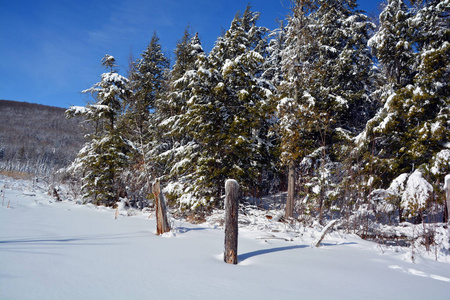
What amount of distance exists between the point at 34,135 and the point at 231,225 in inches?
5623

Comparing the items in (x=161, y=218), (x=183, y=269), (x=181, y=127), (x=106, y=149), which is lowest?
(x=183, y=269)

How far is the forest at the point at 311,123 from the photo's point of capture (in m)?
9.55

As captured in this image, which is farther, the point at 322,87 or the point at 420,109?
the point at 322,87

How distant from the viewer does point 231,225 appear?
4156 mm

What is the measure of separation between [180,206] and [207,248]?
20.7 ft

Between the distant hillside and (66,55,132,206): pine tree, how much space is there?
3047 inches

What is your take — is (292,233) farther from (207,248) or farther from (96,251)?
(96,251)

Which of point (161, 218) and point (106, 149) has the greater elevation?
point (106, 149)

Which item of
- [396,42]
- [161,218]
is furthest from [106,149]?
[396,42]

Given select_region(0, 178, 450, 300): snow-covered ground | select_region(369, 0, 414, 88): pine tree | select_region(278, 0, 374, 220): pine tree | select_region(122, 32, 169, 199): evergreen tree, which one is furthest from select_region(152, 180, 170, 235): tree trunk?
select_region(369, 0, 414, 88): pine tree

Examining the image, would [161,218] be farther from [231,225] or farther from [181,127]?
[181,127]

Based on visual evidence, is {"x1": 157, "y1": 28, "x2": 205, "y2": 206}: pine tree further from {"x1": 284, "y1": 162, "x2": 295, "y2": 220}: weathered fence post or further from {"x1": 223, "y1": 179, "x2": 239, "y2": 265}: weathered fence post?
{"x1": 223, "y1": 179, "x2": 239, "y2": 265}: weathered fence post

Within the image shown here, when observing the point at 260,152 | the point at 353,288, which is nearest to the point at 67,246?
the point at 353,288

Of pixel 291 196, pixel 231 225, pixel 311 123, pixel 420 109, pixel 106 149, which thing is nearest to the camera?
pixel 231 225
